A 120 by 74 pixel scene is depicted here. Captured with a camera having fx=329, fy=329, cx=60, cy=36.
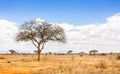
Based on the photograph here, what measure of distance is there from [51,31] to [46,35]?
1326 mm

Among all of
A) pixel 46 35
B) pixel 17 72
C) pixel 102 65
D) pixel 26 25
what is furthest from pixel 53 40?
pixel 17 72

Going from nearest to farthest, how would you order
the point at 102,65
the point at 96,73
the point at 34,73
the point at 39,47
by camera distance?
the point at 96,73 → the point at 34,73 → the point at 102,65 → the point at 39,47

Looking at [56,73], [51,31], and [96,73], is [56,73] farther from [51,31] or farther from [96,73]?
[51,31]

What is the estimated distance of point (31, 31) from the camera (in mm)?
68250

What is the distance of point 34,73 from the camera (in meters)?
30.1

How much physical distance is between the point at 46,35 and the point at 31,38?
3148 millimetres

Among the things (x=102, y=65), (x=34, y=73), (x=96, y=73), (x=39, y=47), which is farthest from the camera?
(x=39, y=47)

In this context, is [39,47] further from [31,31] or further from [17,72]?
[17,72]

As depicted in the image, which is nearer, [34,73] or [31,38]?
[34,73]

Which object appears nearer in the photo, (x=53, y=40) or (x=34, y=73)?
(x=34, y=73)

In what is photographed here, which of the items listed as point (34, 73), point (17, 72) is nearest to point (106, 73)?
point (34, 73)

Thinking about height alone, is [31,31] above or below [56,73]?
above

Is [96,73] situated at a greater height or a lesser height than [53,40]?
lesser

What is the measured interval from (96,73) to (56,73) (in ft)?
11.4
